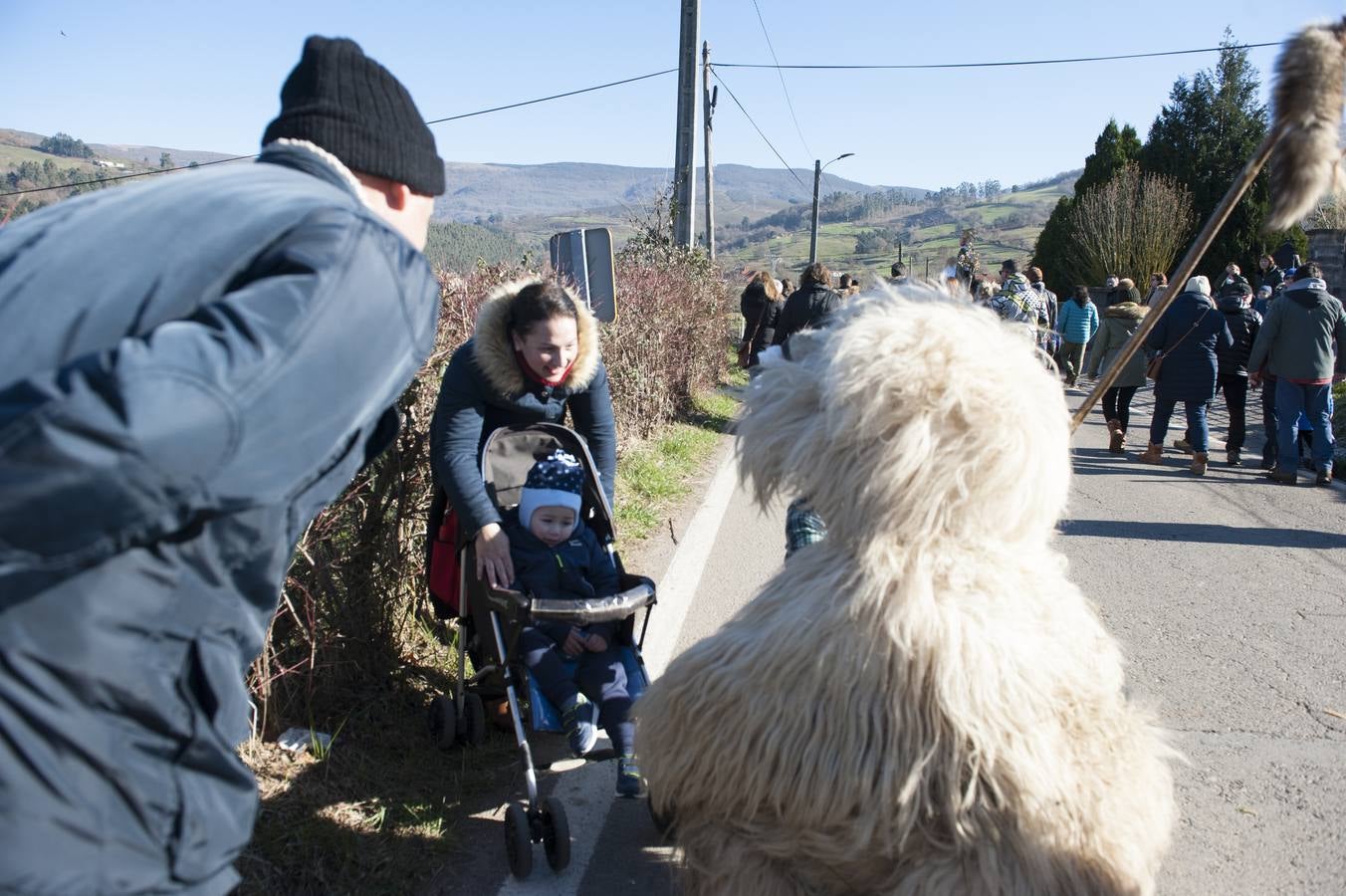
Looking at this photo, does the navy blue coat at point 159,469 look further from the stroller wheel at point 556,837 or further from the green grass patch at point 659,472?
the green grass patch at point 659,472

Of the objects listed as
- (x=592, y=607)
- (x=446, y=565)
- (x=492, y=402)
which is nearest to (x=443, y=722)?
(x=446, y=565)

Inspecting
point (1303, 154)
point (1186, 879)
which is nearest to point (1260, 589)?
point (1186, 879)

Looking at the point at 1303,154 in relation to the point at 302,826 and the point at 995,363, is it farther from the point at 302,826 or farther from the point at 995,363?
the point at 302,826

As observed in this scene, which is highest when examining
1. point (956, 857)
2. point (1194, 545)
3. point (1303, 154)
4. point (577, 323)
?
point (1303, 154)

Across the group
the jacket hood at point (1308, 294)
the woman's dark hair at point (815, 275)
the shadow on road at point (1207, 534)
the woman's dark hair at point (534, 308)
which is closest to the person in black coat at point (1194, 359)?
the jacket hood at point (1308, 294)

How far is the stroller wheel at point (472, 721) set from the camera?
3934 mm

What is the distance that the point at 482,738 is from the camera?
4.03 meters

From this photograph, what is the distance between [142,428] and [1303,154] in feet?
8.23

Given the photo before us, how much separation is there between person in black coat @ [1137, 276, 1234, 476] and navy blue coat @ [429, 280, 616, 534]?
8.84 metres

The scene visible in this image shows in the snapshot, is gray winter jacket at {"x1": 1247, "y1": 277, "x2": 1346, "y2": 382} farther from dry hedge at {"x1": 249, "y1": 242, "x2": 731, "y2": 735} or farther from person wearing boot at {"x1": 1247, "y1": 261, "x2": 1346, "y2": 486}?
dry hedge at {"x1": 249, "y1": 242, "x2": 731, "y2": 735}

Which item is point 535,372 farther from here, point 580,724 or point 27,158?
point 27,158

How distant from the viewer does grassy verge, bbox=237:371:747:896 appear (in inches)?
119

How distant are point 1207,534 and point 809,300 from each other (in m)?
3.86

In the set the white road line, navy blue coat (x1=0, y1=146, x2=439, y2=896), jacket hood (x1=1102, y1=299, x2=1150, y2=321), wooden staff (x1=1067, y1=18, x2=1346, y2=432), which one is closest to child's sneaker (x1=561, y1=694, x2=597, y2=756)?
the white road line
